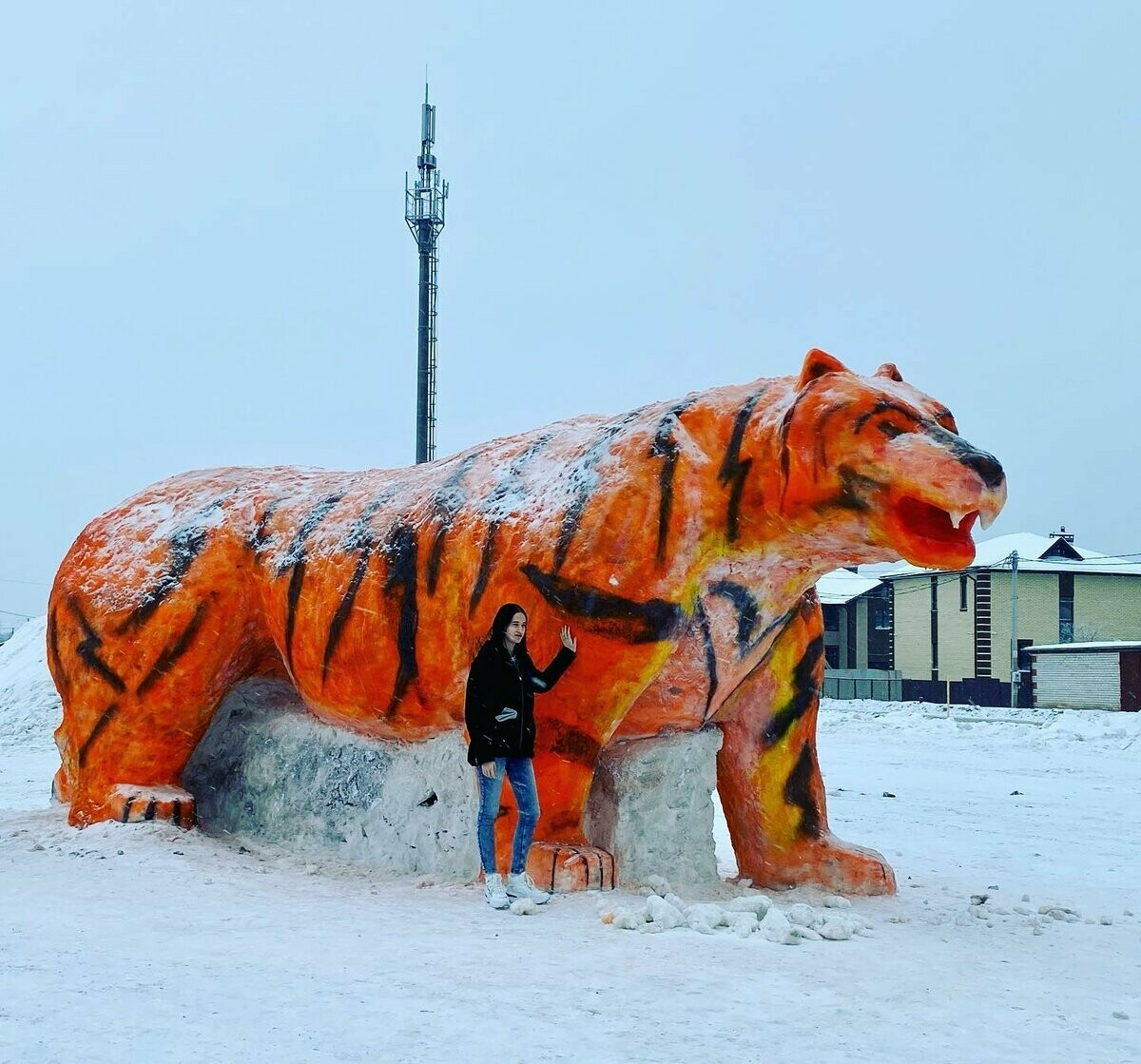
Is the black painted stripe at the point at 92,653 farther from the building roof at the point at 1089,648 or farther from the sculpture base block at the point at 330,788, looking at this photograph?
the building roof at the point at 1089,648

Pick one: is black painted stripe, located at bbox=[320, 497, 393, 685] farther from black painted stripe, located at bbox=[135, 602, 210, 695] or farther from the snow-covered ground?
the snow-covered ground

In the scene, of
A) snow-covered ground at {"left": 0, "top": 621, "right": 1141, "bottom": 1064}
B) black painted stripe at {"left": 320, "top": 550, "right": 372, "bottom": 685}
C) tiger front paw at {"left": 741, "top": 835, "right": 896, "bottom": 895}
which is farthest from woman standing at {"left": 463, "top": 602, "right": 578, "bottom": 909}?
tiger front paw at {"left": 741, "top": 835, "right": 896, "bottom": 895}

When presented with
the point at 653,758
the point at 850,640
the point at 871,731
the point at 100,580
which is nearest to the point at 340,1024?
the point at 653,758

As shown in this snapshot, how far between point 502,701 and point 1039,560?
3348 cm

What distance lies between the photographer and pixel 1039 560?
3488 cm

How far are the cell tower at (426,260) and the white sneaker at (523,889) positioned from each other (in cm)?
1607

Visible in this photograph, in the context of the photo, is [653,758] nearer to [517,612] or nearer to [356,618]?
[517,612]

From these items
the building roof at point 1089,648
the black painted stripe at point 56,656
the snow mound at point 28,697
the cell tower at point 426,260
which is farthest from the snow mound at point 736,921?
the building roof at point 1089,648

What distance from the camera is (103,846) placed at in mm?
5145

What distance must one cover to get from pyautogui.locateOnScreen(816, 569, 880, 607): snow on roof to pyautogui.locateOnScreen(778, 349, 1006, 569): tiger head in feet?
101

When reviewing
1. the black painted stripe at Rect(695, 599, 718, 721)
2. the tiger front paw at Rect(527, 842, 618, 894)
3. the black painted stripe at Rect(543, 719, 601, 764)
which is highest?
the black painted stripe at Rect(695, 599, 718, 721)

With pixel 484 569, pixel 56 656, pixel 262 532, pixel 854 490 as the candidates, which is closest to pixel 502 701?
pixel 484 569

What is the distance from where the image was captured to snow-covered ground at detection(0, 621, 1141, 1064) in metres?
2.78

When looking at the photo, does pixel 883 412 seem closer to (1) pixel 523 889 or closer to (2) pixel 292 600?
(1) pixel 523 889
